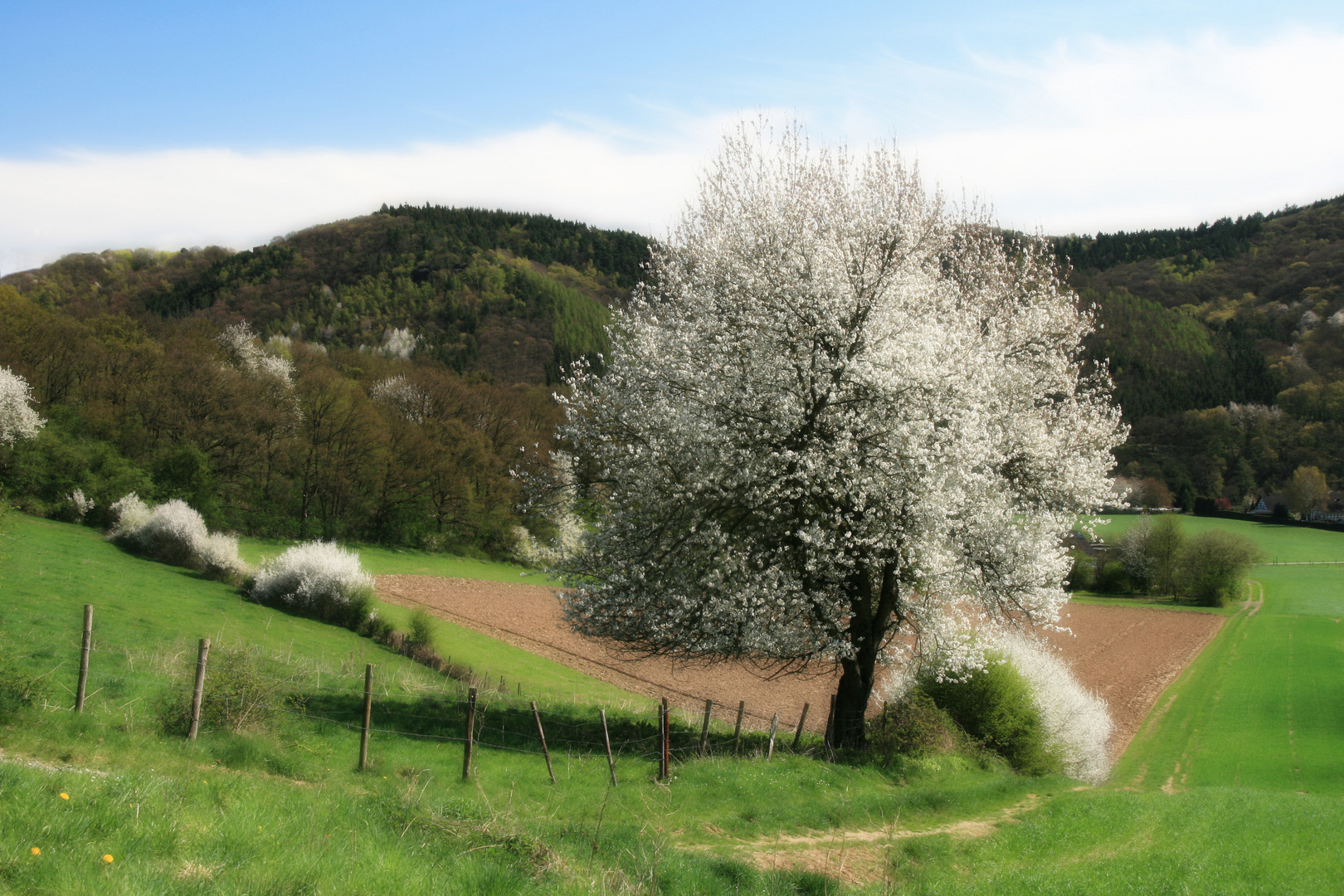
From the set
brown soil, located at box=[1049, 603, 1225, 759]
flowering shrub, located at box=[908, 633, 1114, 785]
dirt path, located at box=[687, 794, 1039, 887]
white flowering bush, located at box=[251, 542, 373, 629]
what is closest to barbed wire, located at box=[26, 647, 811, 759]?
dirt path, located at box=[687, 794, 1039, 887]

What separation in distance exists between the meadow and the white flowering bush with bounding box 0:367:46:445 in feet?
36.3

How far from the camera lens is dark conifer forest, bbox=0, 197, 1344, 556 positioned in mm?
43281

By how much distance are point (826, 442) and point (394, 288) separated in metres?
139

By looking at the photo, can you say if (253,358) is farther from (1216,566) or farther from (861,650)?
(1216,566)

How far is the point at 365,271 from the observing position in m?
144

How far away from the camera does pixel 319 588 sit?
92.8 ft

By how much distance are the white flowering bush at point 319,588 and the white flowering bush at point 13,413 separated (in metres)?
15.2

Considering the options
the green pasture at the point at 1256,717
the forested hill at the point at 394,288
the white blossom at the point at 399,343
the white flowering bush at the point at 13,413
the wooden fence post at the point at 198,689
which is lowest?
the green pasture at the point at 1256,717

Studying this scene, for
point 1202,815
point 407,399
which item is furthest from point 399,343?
point 1202,815

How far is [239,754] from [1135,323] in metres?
170

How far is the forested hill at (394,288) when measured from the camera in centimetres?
11831

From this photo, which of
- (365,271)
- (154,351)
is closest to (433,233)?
(365,271)

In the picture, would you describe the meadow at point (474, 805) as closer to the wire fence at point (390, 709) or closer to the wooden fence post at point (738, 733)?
the wire fence at point (390, 709)

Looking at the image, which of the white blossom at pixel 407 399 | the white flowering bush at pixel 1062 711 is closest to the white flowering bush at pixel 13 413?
the white blossom at pixel 407 399
